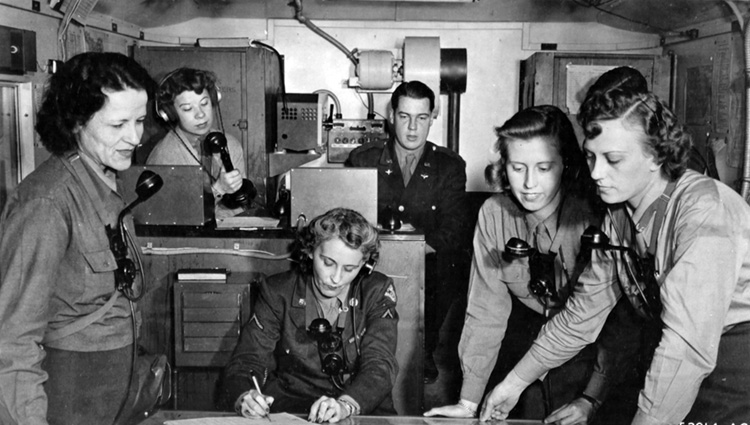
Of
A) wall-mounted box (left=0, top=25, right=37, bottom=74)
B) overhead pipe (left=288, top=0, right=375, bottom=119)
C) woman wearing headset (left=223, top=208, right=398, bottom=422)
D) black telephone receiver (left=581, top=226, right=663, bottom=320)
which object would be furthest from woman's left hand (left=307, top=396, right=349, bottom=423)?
overhead pipe (left=288, top=0, right=375, bottom=119)

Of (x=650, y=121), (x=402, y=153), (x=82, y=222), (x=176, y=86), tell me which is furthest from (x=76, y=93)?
(x=402, y=153)

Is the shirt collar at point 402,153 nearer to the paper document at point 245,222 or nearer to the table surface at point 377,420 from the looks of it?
the paper document at point 245,222

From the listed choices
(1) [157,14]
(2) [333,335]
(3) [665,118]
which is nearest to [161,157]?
(2) [333,335]

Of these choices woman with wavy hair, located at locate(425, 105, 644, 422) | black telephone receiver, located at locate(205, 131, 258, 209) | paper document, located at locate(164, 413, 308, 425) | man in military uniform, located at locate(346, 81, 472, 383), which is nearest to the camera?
paper document, located at locate(164, 413, 308, 425)

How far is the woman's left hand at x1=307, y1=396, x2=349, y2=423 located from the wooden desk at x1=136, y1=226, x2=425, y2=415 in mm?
858

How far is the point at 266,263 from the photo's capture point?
98.0 inches

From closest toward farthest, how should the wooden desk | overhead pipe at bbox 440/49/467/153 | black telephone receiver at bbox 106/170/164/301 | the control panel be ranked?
black telephone receiver at bbox 106/170/164/301 → the wooden desk → overhead pipe at bbox 440/49/467/153 → the control panel

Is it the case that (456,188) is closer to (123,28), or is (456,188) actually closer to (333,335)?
(333,335)

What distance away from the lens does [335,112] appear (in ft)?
15.6

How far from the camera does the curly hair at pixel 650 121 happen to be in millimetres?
1522

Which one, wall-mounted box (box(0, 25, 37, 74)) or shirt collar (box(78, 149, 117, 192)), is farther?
wall-mounted box (box(0, 25, 37, 74))

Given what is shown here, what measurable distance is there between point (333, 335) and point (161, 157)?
141 cm

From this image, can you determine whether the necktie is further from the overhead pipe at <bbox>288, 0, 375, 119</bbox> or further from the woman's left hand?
the woman's left hand

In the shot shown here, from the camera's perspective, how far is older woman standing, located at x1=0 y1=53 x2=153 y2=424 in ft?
4.95
